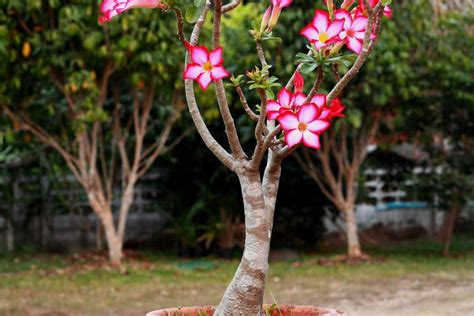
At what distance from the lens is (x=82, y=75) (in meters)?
7.68

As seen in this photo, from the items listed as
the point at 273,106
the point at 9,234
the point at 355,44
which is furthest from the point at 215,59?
the point at 9,234

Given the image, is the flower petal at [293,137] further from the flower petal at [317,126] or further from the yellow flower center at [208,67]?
the yellow flower center at [208,67]

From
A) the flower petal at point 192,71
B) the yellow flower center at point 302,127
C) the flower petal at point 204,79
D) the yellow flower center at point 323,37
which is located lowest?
the yellow flower center at point 302,127

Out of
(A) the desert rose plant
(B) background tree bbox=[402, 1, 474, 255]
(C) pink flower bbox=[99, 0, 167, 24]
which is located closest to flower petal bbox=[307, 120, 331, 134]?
(A) the desert rose plant

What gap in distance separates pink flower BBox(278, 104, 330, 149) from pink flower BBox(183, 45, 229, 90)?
0.73ft

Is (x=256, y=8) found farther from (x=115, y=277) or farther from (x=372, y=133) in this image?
(x=115, y=277)

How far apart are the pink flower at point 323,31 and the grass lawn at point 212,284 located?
4250mm

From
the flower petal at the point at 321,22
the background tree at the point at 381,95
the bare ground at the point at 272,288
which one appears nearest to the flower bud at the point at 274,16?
the flower petal at the point at 321,22

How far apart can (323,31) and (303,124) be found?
0.92 ft

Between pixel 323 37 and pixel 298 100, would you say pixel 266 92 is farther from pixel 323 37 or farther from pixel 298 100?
pixel 323 37

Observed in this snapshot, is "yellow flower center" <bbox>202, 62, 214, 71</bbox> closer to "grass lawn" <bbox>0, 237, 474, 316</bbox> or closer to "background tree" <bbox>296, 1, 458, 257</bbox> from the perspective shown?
"grass lawn" <bbox>0, 237, 474, 316</bbox>

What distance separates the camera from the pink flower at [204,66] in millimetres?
2055

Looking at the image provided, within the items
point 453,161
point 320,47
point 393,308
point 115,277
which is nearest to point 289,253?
point 453,161

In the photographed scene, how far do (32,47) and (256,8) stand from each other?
105 inches
